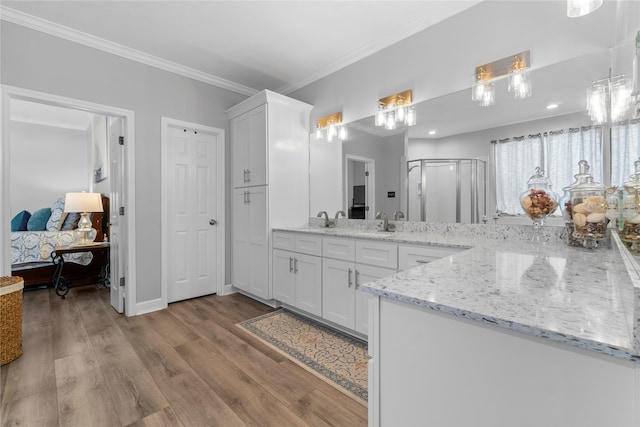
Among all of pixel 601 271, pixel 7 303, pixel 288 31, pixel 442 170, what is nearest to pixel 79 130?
pixel 7 303

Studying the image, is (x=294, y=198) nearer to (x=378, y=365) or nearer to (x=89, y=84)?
(x=89, y=84)

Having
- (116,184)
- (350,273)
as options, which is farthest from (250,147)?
(350,273)

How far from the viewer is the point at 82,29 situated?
2594 mm

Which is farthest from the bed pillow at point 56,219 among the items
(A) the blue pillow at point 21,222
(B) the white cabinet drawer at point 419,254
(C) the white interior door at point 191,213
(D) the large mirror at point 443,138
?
(B) the white cabinet drawer at point 419,254

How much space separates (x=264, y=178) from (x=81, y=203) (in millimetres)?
2598

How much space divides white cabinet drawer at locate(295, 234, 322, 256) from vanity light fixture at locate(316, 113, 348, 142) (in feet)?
3.85

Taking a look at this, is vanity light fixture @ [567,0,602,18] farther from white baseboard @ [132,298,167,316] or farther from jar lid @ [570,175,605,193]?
white baseboard @ [132,298,167,316]

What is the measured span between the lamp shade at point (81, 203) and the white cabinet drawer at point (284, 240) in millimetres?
2678

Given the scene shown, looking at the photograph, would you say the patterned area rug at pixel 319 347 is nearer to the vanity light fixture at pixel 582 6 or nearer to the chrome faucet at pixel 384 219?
the chrome faucet at pixel 384 219

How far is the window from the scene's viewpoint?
1704mm

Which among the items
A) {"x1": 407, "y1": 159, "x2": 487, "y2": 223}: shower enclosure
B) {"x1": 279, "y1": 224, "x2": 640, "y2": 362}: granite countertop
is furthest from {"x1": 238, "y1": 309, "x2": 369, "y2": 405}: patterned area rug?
{"x1": 407, "y1": 159, "x2": 487, "y2": 223}: shower enclosure

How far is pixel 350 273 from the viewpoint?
2.33m

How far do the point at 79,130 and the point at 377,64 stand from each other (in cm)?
619

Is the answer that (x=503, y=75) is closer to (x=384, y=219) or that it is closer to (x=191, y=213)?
(x=384, y=219)
